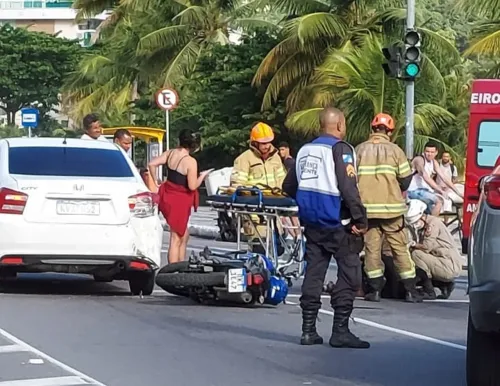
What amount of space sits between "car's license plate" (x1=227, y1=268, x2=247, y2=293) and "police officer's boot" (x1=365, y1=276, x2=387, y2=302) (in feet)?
5.51

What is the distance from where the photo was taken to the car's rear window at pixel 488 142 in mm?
15203

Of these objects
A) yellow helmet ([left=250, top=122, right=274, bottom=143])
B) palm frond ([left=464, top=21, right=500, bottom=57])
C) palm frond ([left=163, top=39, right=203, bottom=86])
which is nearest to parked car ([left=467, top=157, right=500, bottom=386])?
yellow helmet ([left=250, top=122, right=274, bottom=143])

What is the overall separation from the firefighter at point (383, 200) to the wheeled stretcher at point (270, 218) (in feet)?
2.42

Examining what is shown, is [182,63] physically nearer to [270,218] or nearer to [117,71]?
[117,71]

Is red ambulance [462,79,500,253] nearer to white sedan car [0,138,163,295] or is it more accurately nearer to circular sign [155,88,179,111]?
white sedan car [0,138,163,295]

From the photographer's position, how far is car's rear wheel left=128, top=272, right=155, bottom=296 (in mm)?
13008

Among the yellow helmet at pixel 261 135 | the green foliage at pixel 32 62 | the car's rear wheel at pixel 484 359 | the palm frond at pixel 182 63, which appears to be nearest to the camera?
the car's rear wheel at pixel 484 359

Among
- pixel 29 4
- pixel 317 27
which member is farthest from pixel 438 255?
pixel 29 4

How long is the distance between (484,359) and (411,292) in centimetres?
557

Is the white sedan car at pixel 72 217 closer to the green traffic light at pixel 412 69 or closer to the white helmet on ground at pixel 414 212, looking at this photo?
the white helmet on ground at pixel 414 212

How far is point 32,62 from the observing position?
239 feet

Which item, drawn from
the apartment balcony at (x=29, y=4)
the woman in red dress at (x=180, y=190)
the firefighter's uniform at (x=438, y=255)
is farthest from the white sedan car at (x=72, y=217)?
the apartment balcony at (x=29, y=4)

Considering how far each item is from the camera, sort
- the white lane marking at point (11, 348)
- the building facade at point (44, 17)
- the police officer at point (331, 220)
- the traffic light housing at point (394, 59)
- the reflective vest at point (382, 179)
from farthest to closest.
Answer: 1. the building facade at point (44, 17)
2. the traffic light housing at point (394, 59)
3. the reflective vest at point (382, 179)
4. the police officer at point (331, 220)
5. the white lane marking at point (11, 348)

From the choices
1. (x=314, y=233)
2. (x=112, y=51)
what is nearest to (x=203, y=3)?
(x=112, y=51)
